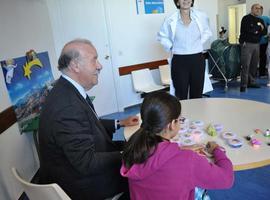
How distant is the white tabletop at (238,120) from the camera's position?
3.76 feet

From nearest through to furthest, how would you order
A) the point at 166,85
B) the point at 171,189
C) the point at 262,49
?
the point at 171,189
the point at 166,85
the point at 262,49

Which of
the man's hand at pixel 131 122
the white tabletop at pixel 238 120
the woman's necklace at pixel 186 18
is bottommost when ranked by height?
the white tabletop at pixel 238 120

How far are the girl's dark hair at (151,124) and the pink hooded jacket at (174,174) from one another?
0.03m

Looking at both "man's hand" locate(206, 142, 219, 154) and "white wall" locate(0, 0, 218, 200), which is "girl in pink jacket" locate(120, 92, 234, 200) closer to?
"man's hand" locate(206, 142, 219, 154)

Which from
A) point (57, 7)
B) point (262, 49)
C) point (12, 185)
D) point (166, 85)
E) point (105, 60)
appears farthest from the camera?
point (262, 49)

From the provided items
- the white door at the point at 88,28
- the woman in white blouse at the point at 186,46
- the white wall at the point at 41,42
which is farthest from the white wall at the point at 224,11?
the woman in white blouse at the point at 186,46

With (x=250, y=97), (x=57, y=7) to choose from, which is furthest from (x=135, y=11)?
(x=250, y=97)

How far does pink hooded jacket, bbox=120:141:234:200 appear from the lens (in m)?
0.90

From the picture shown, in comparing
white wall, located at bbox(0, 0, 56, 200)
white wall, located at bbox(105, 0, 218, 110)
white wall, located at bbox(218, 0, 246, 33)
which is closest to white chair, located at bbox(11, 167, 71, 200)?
white wall, located at bbox(0, 0, 56, 200)

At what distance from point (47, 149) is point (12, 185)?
3.94 feet

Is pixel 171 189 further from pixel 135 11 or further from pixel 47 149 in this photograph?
pixel 135 11

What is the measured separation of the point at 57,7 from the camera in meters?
3.72

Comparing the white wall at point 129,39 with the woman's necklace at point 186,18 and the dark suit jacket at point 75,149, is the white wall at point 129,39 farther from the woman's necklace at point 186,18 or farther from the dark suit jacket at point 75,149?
the dark suit jacket at point 75,149

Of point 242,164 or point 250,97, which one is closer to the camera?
point 242,164
